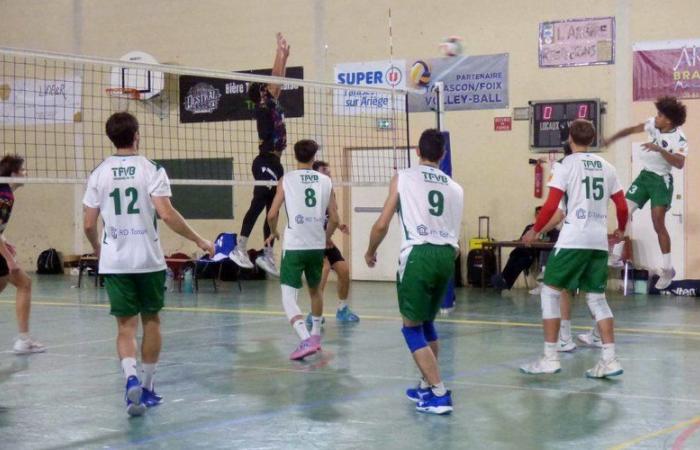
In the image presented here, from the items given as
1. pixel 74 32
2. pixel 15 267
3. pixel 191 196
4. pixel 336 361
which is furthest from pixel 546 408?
pixel 74 32

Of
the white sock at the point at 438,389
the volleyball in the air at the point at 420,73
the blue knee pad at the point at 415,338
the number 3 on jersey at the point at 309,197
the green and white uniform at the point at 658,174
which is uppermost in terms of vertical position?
the volleyball in the air at the point at 420,73

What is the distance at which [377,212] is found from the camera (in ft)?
62.5

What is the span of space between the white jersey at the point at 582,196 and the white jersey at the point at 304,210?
225 centimetres

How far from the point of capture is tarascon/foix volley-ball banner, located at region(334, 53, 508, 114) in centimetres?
1759

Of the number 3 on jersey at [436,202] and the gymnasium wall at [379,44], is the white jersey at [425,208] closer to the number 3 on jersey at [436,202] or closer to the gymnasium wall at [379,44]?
the number 3 on jersey at [436,202]

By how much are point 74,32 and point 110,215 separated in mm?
16763

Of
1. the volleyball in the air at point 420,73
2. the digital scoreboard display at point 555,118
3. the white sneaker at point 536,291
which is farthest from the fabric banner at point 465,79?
the white sneaker at point 536,291

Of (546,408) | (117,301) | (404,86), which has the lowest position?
(546,408)

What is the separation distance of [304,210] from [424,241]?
9.08ft

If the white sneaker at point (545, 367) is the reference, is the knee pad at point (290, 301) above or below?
above

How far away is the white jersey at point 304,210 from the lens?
29.8 feet

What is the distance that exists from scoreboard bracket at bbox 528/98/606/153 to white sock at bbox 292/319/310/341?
28.7 ft

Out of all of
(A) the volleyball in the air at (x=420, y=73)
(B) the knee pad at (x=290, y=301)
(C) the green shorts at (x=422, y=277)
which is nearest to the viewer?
(C) the green shorts at (x=422, y=277)

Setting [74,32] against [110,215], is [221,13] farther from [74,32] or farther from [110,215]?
[110,215]
